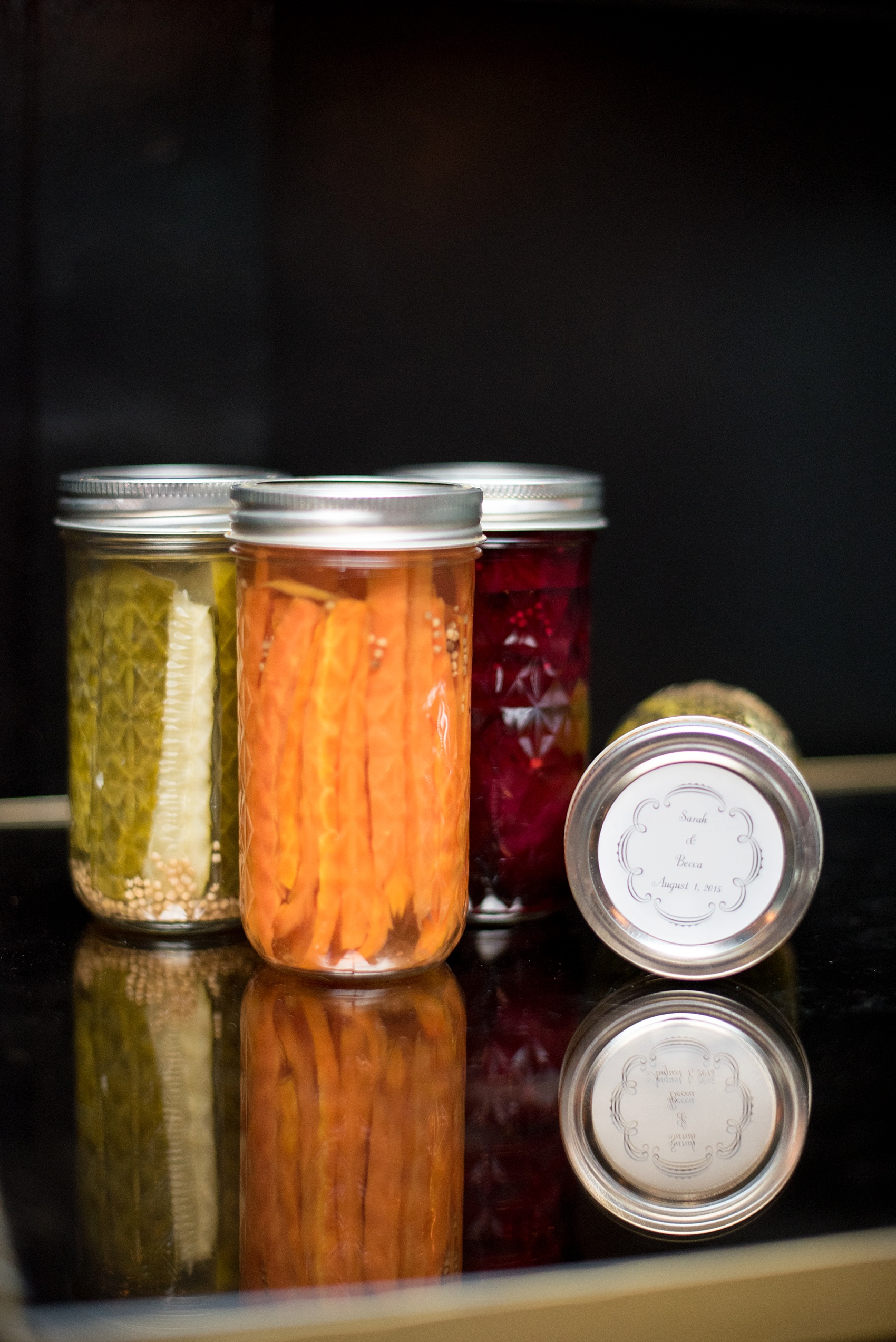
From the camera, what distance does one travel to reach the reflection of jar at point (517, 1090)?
52cm

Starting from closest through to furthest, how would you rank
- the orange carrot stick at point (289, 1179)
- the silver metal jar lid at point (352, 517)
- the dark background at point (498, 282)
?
the orange carrot stick at point (289, 1179), the silver metal jar lid at point (352, 517), the dark background at point (498, 282)

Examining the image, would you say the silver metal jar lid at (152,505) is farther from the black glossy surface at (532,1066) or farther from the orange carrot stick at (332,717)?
the black glossy surface at (532,1066)

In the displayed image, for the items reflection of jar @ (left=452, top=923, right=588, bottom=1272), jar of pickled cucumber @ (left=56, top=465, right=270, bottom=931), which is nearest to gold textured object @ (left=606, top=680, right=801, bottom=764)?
reflection of jar @ (left=452, top=923, right=588, bottom=1272)

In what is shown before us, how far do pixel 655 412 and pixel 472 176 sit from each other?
0.27 m

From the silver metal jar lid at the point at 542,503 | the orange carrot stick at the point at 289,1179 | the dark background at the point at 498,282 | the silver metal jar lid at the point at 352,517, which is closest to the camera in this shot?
the orange carrot stick at the point at 289,1179

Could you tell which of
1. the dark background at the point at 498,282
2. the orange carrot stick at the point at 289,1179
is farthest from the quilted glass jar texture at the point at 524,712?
the dark background at the point at 498,282

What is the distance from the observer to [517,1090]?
64cm

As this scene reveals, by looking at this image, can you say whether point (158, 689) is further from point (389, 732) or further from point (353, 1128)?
point (353, 1128)

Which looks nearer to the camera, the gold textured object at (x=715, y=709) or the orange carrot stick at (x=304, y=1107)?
the orange carrot stick at (x=304, y=1107)

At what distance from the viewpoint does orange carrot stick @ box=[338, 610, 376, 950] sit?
0.71 m

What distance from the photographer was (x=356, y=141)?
→ 1130 millimetres


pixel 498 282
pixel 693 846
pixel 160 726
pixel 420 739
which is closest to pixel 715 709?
pixel 693 846

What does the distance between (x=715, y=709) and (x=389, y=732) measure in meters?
0.25

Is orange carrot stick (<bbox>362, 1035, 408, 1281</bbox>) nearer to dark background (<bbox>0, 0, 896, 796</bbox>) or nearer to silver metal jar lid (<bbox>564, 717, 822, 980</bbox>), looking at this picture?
silver metal jar lid (<bbox>564, 717, 822, 980</bbox>)
